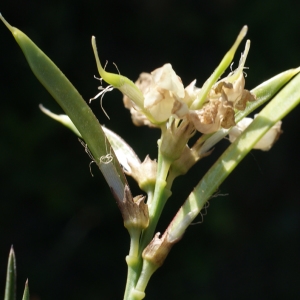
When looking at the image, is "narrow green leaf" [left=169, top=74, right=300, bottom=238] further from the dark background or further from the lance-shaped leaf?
the dark background

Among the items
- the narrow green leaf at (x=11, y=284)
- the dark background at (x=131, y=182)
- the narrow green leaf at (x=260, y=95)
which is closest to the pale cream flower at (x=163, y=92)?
the narrow green leaf at (x=260, y=95)

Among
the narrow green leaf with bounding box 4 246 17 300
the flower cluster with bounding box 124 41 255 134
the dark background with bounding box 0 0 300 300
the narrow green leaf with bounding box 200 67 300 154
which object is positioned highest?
the flower cluster with bounding box 124 41 255 134

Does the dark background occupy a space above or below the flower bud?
below

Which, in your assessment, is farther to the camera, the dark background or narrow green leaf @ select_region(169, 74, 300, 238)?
the dark background

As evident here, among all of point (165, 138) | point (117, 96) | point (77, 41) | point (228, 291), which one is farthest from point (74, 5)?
point (165, 138)

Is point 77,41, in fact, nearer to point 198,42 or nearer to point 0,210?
point 198,42

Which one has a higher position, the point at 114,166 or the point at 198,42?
the point at 114,166

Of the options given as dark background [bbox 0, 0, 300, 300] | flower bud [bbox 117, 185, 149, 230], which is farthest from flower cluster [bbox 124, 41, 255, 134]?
dark background [bbox 0, 0, 300, 300]
